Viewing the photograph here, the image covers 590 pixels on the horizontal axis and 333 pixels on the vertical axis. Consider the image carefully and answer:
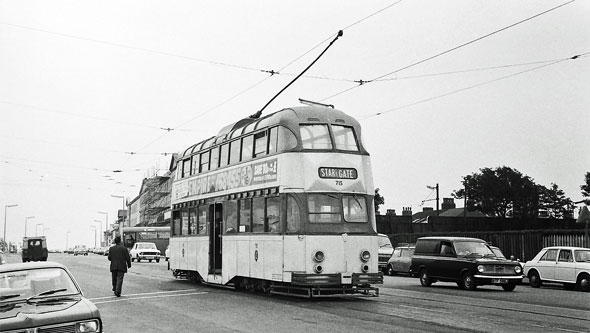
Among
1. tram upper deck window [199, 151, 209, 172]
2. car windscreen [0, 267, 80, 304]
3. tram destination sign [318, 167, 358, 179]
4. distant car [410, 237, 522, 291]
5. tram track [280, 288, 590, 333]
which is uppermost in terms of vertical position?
tram upper deck window [199, 151, 209, 172]

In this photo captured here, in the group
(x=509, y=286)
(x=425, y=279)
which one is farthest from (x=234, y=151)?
(x=509, y=286)

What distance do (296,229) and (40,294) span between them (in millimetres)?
8964

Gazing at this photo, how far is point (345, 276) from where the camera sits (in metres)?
17.1

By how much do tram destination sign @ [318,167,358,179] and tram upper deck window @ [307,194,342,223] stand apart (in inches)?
19.0

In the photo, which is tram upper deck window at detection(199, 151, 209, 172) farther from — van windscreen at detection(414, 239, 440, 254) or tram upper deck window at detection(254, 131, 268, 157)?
van windscreen at detection(414, 239, 440, 254)

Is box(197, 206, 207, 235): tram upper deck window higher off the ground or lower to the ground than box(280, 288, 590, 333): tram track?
higher

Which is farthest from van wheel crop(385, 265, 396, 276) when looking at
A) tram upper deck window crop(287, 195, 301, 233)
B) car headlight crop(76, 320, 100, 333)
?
car headlight crop(76, 320, 100, 333)

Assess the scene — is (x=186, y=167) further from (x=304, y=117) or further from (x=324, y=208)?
(x=324, y=208)

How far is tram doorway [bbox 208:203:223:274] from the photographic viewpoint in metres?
21.6

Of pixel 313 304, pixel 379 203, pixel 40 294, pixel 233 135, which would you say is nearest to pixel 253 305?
pixel 313 304

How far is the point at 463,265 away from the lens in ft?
76.0

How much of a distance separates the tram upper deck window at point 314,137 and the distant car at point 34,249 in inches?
1714

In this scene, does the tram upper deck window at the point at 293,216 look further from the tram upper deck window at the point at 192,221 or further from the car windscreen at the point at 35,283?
the car windscreen at the point at 35,283

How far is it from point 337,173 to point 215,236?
599 cm
